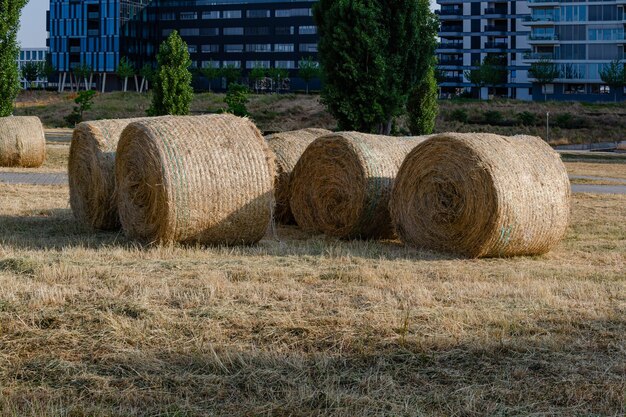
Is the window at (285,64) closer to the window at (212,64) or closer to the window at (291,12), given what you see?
the window at (291,12)

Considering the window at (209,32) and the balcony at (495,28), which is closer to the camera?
the window at (209,32)

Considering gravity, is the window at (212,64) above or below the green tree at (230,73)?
above

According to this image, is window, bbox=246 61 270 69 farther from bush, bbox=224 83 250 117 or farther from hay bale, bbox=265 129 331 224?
hay bale, bbox=265 129 331 224

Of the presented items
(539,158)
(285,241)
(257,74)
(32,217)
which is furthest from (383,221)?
(257,74)

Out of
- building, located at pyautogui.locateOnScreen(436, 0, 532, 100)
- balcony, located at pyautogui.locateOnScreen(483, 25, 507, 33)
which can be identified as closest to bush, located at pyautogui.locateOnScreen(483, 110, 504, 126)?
building, located at pyautogui.locateOnScreen(436, 0, 532, 100)

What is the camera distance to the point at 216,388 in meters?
6.48

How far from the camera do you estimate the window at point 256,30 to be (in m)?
126

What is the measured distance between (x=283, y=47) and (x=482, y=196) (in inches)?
4539

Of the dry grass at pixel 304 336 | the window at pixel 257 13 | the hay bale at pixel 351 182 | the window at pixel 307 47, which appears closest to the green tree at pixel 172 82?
the hay bale at pixel 351 182

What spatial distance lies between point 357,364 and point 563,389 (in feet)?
4.80

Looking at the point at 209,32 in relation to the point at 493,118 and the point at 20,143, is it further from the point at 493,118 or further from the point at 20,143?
the point at 20,143

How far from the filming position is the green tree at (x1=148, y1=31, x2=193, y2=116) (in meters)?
37.7

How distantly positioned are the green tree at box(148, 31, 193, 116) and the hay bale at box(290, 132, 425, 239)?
23.7m

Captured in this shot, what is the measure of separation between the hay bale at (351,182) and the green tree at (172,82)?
23667 mm
